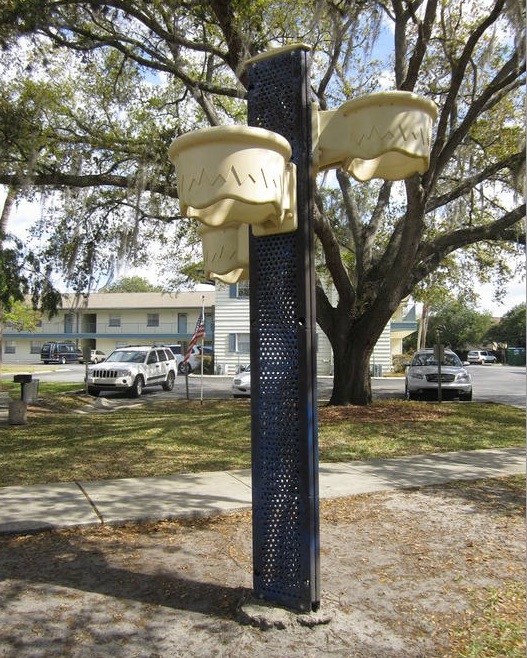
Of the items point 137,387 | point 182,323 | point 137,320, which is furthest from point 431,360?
point 137,320

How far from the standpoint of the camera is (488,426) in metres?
11.5

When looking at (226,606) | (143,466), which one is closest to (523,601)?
(226,606)

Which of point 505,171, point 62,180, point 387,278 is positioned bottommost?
point 387,278

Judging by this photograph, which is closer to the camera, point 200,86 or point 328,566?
Result: point 328,566

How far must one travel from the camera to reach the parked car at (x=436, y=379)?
18.3 meters

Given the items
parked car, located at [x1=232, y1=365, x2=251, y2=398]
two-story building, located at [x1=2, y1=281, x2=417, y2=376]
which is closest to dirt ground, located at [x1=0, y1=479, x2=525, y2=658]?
parked car, located at [x1=232, y1=365, x2=251, y2=398]

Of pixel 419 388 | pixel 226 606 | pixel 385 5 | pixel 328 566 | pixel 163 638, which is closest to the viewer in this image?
pixel 163 638

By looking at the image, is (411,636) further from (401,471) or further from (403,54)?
(403,54)

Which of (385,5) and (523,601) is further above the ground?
(385,5)

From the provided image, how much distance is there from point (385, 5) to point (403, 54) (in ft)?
3.36

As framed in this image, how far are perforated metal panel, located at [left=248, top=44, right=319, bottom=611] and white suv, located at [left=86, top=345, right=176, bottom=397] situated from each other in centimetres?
1667

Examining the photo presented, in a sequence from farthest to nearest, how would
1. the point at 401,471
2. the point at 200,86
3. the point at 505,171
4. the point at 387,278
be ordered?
the point at 505,171, the point at 387,278, the point at 200,86, the point at 401,471

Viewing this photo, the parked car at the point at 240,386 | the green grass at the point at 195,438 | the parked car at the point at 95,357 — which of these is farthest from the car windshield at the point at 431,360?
the parked car at the point at 95,357

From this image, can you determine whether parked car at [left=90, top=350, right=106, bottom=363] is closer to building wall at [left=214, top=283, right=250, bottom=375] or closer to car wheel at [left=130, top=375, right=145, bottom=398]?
car wheel at [left=130, top=375, right=145, bottom=398]
